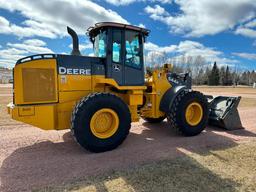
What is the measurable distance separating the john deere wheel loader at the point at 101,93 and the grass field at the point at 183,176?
128cm

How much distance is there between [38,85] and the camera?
563cm

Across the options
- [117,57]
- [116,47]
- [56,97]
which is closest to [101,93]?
[56,97]

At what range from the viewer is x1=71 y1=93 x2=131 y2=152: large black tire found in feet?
17.3

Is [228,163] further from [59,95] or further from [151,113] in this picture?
[59,95]

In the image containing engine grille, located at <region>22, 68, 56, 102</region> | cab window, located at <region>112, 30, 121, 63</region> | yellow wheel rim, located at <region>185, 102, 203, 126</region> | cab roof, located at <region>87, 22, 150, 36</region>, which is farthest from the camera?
yellow wheel rim, located at <region>185, 102, 203, 126</region>

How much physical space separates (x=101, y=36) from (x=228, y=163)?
4358mm

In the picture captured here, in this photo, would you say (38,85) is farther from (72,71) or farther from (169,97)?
(169,97)

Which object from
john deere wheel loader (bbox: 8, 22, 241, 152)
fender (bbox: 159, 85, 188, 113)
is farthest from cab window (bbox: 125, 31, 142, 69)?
fender (bbox: 159, 85, 188, 113)

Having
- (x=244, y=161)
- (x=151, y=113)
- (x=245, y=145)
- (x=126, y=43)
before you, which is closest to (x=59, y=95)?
(x=126, y=43)

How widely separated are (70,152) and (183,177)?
2.68m

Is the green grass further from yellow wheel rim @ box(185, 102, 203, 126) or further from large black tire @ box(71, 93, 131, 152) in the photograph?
yellow wheel rim @ box(185, 102, 203, 126)

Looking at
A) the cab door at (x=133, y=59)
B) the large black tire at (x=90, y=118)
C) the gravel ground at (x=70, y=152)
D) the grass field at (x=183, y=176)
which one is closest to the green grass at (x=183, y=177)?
the grass field at (x=183, y=176)

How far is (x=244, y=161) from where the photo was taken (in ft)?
17.3

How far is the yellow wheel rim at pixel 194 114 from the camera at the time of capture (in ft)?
23.8
